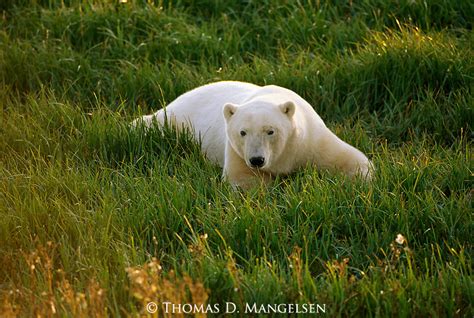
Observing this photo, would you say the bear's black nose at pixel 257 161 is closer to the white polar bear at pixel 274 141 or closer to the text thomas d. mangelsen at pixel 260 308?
the white polar bear at pixel 274 141

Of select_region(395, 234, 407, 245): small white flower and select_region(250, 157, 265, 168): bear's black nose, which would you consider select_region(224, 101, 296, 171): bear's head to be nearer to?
select_region(250, 157, 265, 168): bear's black nose

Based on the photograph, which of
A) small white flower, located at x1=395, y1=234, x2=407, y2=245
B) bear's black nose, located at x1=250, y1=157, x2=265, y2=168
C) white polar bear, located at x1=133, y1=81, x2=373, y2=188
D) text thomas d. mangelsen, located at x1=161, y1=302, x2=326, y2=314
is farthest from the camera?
white polar bear, located at x1=133, y1=81, x2=373, y2=188

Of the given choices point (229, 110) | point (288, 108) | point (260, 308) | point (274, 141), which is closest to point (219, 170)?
point (229, 110)

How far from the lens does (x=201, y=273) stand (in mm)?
4551

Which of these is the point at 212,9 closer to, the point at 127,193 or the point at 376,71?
the point at 376,71

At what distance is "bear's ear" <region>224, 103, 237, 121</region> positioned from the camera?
20.7ft

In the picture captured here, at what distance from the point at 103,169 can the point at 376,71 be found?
2766 mm

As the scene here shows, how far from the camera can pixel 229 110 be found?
636 cm

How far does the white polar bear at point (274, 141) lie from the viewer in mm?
6094

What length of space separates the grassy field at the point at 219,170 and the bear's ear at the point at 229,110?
0.40 metres

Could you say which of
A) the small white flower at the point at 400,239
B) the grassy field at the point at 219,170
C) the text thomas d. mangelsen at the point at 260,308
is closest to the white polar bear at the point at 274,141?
the grassy field at the point at 219,170

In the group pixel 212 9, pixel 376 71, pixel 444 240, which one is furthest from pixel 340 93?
pixel 444 240

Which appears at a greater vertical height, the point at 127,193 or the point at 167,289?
the point at 167,289

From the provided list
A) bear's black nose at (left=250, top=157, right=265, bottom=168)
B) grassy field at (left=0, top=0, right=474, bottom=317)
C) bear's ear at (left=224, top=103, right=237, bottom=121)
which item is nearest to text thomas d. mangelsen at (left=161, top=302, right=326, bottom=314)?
grassy field at (left=0, top=0, right=474, bottom=317)
